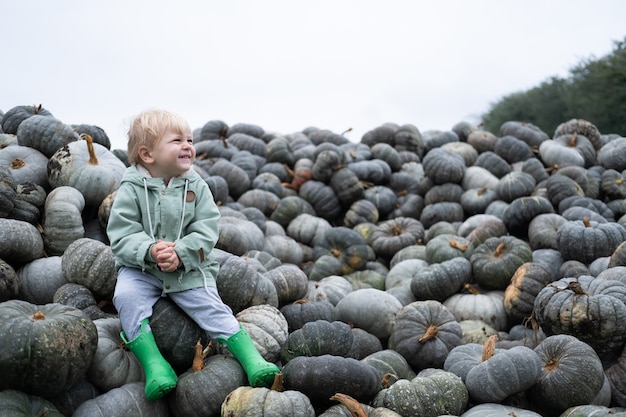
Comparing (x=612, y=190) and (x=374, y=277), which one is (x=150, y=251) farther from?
(x=612, y=190)

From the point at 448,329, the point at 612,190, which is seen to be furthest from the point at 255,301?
the point at 612,190

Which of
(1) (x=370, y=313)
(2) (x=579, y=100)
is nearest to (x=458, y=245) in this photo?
(1) (x=370, y=313)

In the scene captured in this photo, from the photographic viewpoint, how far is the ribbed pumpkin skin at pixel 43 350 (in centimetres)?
355

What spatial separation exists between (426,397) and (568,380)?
1096 mm

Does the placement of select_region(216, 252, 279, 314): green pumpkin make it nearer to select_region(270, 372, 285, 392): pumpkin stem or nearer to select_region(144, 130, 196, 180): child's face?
select_region(144, 130, 196, 180): child's face

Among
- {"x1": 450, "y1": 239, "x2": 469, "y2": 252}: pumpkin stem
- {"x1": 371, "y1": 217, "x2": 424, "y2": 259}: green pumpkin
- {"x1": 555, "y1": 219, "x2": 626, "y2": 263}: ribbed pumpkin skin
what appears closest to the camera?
{"x1": 555, "y1": 219, "x2": 626, "y2": 263}: ribbed pumpkin skin

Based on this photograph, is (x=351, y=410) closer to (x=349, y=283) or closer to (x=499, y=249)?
(x=349, y=283)

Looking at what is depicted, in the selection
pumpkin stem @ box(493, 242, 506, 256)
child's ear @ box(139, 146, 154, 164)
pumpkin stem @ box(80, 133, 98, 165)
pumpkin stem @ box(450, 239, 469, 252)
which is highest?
child's ear @ box(139, 146, 154, 164)

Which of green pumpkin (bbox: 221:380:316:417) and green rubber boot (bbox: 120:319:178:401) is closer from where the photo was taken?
green pumpkin (bbox: 221:380:316:417)

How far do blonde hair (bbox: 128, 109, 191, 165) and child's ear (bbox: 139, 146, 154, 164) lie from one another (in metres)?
0.02

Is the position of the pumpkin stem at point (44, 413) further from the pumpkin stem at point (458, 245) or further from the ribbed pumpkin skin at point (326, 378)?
the pumpkin stem at point (458, 245)

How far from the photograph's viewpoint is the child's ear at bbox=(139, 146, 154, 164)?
4.19 m

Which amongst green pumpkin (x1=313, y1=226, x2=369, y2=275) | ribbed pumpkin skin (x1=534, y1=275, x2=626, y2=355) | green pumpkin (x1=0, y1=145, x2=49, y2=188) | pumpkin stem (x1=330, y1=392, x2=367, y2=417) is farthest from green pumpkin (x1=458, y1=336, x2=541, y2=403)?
green pumpkin (x1=0, y1=145, x2=49, y2=188)

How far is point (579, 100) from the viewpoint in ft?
68.0
